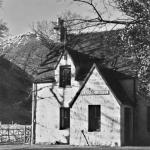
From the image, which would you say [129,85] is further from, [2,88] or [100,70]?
[2,88]

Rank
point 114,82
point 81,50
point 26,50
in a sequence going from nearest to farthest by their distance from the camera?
point 114,82 → point 81,50 → point 26,50

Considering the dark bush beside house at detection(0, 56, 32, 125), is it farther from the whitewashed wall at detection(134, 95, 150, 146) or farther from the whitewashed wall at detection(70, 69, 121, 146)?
the whitewashed wall at detection(134, 95, 150, 146)

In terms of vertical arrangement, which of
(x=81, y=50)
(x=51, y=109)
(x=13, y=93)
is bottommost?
(x=51, y=109)

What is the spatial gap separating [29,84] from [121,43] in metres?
41.2

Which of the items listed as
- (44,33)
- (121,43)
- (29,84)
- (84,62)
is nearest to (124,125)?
(84,62)

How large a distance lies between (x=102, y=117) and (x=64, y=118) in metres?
4.62

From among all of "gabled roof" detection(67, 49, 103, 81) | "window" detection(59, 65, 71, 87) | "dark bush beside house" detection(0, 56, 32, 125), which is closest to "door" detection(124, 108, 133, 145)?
"gabled roof" detection(67, 49, 103, 81)

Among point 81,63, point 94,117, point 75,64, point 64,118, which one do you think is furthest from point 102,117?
point 81,63

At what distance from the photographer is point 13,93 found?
61.6 meters

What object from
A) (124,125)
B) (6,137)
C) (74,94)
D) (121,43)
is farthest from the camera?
(6,137)

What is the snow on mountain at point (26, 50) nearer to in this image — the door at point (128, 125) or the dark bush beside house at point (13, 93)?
→ the dark bush beside house at point (13, 93)

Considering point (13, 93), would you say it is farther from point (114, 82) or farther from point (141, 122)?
point (141, 122)

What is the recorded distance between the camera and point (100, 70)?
3195 cm

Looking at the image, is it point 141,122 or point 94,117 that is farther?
point 141,122
